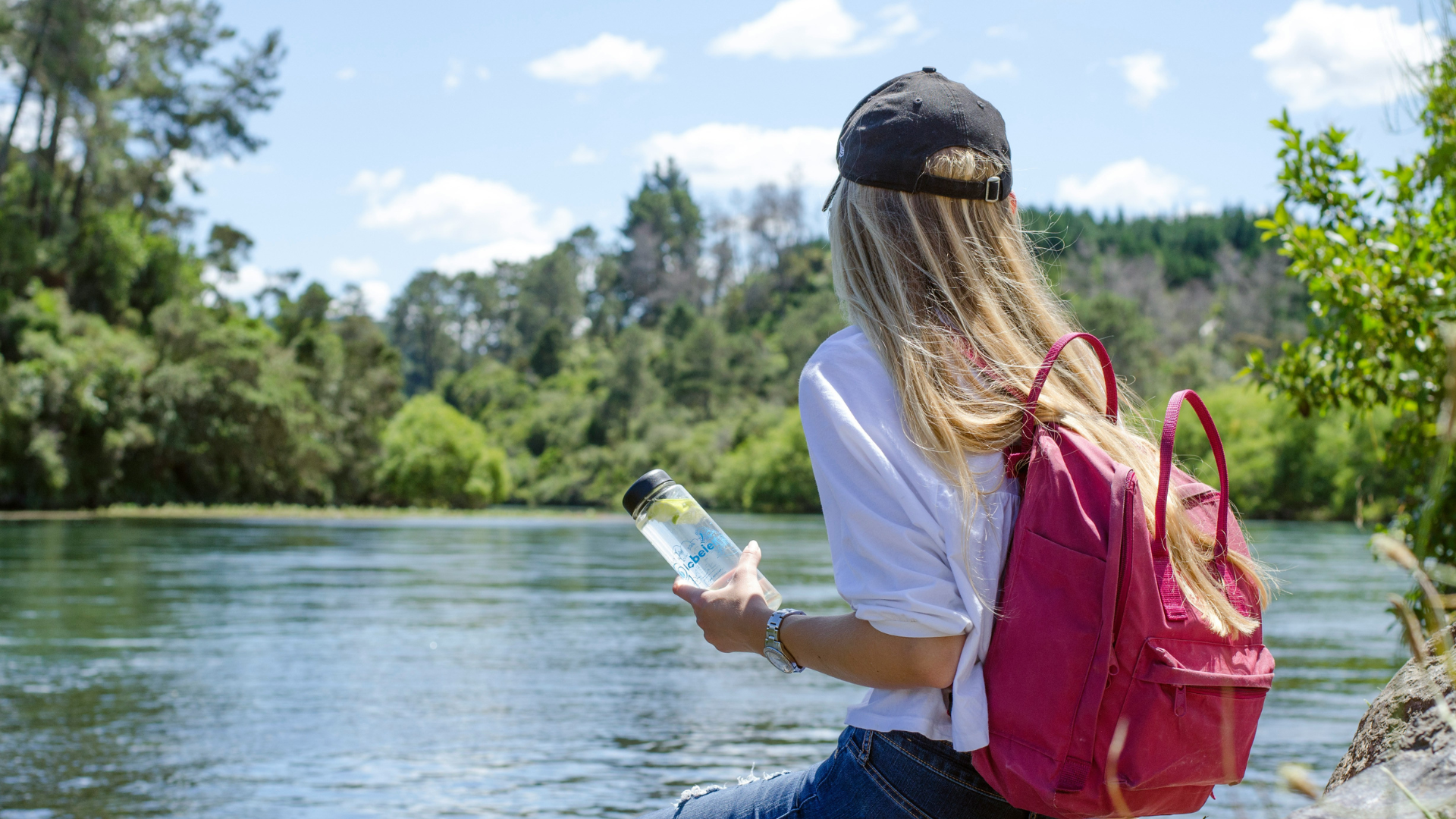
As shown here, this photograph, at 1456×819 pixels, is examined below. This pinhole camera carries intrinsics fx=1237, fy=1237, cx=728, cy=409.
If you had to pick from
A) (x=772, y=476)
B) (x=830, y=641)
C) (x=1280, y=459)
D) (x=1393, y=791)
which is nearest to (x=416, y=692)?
(x=830, y=641)

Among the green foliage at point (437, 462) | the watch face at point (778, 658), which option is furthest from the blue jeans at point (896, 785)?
the green foliage at point (437, 462)

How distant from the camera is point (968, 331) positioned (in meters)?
1.67

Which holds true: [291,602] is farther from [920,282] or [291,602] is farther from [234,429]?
[234,429]

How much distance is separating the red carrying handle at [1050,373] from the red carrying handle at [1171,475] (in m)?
0.08

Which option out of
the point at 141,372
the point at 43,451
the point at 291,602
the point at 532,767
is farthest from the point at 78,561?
the point at 141,372

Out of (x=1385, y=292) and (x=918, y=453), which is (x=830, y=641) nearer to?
(x=918, y=453)

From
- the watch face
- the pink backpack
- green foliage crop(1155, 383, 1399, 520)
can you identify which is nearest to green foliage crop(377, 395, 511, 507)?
green foliage crop(1155, 383, 1399, 520)

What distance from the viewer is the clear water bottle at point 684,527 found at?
79.4 inches

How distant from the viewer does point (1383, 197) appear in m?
5.71

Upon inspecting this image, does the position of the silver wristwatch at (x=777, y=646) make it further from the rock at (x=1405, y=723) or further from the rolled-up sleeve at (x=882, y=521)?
the rock at (x=1405, y=723)

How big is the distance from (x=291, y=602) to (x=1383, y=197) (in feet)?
47.0

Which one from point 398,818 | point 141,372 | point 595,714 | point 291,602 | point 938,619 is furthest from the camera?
point 141,372

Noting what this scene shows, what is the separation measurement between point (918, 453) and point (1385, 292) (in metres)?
4.58

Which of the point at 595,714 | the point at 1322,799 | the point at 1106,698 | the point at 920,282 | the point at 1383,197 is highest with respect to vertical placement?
the point at 1383,197
